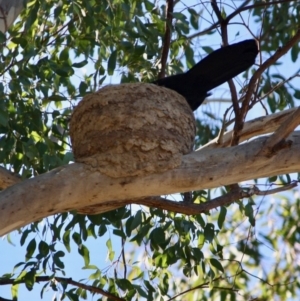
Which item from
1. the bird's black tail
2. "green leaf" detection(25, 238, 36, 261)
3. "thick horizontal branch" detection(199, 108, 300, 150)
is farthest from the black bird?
"green leaf" detection(25, 238, 36, 261)

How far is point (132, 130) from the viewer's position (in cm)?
369

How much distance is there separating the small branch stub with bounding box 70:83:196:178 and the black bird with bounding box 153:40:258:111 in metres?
0.32

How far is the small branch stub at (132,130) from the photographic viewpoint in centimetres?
345

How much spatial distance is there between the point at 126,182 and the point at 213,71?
1.22 m

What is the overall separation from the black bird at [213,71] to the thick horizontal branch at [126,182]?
2.62ft

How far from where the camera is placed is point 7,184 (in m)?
3.76

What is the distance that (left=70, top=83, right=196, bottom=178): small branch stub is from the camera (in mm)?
3454

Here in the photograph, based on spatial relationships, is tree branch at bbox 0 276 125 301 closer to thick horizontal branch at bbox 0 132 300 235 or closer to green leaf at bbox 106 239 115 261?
green leaf at bbox 106 239 115 261

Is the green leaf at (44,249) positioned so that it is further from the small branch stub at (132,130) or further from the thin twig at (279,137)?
the thin twig at (279,137)

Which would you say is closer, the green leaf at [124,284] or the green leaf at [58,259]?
the green leaf at [58,259]

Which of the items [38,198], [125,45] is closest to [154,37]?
[125,45]

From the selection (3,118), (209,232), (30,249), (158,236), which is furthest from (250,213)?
(3,118)

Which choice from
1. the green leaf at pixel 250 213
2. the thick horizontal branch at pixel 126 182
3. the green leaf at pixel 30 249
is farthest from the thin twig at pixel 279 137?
the green leaf at pixel 30 249

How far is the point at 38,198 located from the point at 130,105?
2.63 ft
